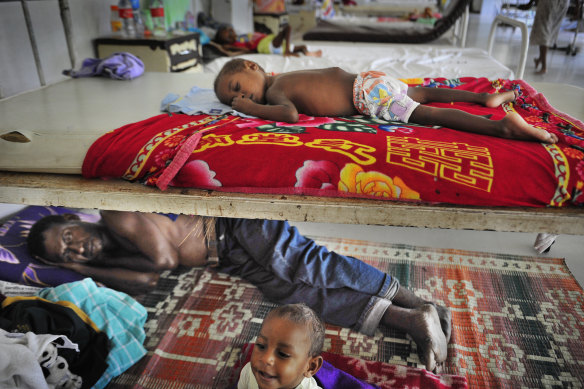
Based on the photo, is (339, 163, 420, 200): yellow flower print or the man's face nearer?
(339, 163, 420, 200): yellow flower print

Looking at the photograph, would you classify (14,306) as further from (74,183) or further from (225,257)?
(225,257)

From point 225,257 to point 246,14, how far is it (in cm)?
467

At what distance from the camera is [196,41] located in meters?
3.57

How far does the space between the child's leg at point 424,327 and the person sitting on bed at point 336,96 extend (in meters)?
0.63

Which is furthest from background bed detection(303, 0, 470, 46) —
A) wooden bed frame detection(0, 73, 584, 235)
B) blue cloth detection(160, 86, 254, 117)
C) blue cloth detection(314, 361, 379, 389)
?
blue cloth detection(314, 361, 379, 389)

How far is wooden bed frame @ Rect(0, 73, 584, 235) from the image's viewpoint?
1.11 meters

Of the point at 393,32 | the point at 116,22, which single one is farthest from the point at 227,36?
the point at 393,32

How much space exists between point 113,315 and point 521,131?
1.41 metres

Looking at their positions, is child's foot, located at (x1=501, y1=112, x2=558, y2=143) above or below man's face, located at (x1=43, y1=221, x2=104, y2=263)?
above

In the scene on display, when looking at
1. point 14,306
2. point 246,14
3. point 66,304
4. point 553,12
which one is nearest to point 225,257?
point 66,304

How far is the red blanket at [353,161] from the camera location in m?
1.10

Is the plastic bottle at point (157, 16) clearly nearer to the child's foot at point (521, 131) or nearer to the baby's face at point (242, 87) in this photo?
the baby's face at point (242, 87)

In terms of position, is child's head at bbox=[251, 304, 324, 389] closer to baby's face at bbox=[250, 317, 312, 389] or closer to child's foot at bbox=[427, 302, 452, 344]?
baby's face at bbox=[250, 317, 312, 389]

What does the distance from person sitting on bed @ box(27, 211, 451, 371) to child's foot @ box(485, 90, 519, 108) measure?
750mm
